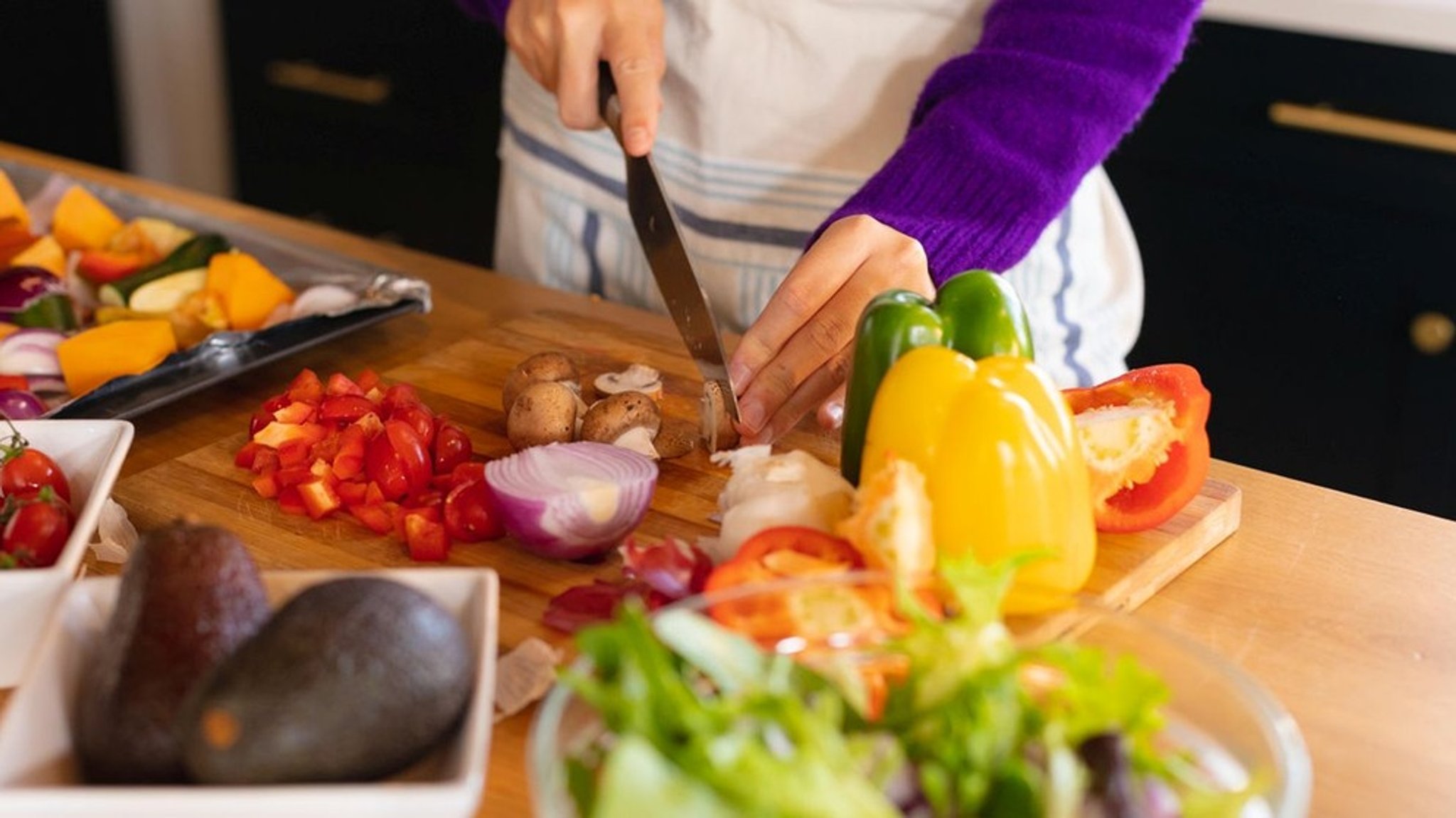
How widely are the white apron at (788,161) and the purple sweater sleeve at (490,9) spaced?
4.0 inches

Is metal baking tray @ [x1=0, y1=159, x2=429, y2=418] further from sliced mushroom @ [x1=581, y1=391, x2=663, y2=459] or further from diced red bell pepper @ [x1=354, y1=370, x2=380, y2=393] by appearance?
sliced mushroom @ [x1=581, y1=391, x2=663, y2=459]

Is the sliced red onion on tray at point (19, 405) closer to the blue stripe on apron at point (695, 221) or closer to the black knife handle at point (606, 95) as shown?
the black knife handle at point (606, 95)

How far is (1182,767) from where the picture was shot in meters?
0.79

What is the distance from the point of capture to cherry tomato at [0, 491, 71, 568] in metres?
1.02

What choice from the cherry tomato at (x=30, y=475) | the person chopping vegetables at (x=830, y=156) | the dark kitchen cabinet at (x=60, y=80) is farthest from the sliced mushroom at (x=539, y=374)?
the dark kitchen cabinet at (x=60, y=80)

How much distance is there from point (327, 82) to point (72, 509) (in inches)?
91.1

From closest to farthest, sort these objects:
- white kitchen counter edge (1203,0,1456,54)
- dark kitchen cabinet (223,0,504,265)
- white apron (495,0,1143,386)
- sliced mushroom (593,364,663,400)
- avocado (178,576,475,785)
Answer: avocado (178,576,475,785) → sliced mushroom (593,364,663,400) → white apron (495,0,1143,386) → white kitchen counter edge (1203,0,1456,54) → dark kitchen cabinet (223,0,504,265)

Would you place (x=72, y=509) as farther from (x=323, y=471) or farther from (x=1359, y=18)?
(x=1359, y=18)

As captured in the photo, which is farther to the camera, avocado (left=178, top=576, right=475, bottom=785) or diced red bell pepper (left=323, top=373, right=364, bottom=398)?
diced red bell pepper (left=323, top=373, right=364, bottom=398)

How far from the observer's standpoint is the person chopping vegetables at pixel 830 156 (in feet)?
4.55

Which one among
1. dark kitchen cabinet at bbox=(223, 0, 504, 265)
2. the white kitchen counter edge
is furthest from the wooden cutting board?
dark kitchen cabinet at bbox=(223, 0, 504, 265)

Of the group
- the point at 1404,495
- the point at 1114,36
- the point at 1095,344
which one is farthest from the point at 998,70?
the point at 1404,495

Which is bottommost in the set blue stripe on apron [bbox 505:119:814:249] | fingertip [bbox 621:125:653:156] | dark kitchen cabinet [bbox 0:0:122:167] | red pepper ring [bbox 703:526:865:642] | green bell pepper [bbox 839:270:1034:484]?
dark kitchen cabinet [bbox 0:0:122:167]

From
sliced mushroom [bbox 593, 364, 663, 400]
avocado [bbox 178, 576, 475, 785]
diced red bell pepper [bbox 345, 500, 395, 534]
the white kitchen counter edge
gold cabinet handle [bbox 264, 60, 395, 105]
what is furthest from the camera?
gold cabinet handle [bbox 264, 60, 395, 105]
